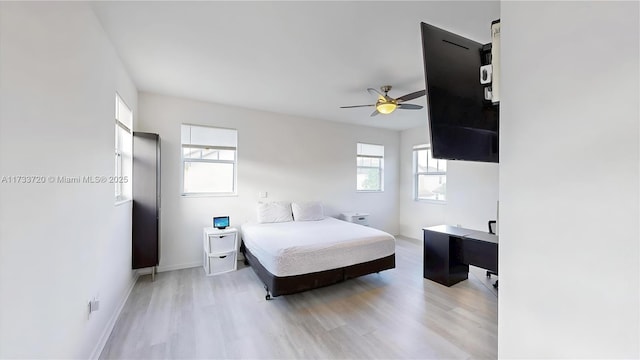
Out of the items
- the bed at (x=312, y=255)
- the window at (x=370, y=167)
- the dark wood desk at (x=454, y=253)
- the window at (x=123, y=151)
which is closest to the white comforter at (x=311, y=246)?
the bed at (x=312, y=255)

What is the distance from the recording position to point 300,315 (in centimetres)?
260

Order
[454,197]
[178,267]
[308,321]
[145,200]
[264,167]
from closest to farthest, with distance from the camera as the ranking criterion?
[308,321], [145,200], [178,267], [264,167], [454,197]

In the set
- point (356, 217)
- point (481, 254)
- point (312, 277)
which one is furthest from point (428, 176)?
point (312, 277)

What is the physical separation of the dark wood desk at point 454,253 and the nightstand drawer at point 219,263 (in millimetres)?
2793

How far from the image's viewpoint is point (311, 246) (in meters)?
2.92

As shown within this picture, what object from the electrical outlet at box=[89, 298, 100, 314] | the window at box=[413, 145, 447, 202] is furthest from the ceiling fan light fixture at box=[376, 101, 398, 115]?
the electrical outlet at box=[89, 298, 100, 314]

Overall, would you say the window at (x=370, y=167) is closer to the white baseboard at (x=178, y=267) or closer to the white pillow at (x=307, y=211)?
the white pillow at (x=307, y=211)

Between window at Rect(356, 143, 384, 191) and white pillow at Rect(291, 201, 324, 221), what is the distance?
1.50m

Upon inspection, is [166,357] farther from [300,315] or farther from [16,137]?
[16,137]

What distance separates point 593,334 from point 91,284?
2748 mm

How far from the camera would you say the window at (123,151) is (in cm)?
288

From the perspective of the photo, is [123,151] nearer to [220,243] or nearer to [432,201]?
[220,243]

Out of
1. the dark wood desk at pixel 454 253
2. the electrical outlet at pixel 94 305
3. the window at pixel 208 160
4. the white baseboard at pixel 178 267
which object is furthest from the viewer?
the window at pixel 208 160

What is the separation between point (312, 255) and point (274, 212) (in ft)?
5.52
